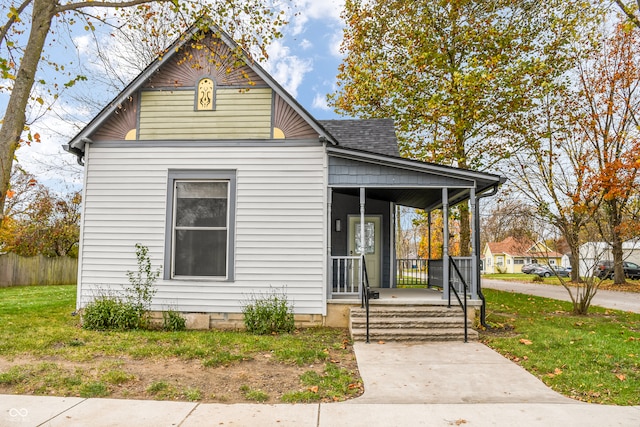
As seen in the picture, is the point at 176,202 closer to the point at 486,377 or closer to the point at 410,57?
the point at 486,377

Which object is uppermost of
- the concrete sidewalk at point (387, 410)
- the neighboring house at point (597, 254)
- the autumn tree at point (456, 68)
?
the autumn tree at point (456, 68)

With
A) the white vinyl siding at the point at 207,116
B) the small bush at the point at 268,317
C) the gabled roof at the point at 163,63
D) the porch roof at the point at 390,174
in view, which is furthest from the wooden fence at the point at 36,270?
the porch roof at the point at 390,174

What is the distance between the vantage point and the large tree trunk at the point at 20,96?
13.0 ft

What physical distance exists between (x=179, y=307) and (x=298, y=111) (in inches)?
178

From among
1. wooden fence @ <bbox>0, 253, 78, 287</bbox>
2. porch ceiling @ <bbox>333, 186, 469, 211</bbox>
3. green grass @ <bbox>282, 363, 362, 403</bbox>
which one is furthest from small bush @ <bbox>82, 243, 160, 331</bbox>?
wooden fence @ <bbox>0, 253, 78, 287</bbox>

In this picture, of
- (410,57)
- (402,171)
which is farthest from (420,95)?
(402,171)

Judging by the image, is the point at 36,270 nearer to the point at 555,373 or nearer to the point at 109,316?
the point at 109,316

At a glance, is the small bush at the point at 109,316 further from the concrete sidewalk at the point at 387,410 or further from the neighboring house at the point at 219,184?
the concrete sidewalk at the point at 387,410

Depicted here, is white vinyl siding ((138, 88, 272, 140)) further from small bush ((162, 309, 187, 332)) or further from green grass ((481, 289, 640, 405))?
green grass ((481, 289, 640, 405))

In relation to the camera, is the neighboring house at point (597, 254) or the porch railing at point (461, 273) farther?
the neighboring house at point (597, 254)

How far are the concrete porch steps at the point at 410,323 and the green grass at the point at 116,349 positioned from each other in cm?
49

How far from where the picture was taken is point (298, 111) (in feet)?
28.4

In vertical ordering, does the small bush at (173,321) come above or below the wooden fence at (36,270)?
below

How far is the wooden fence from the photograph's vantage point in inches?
723
